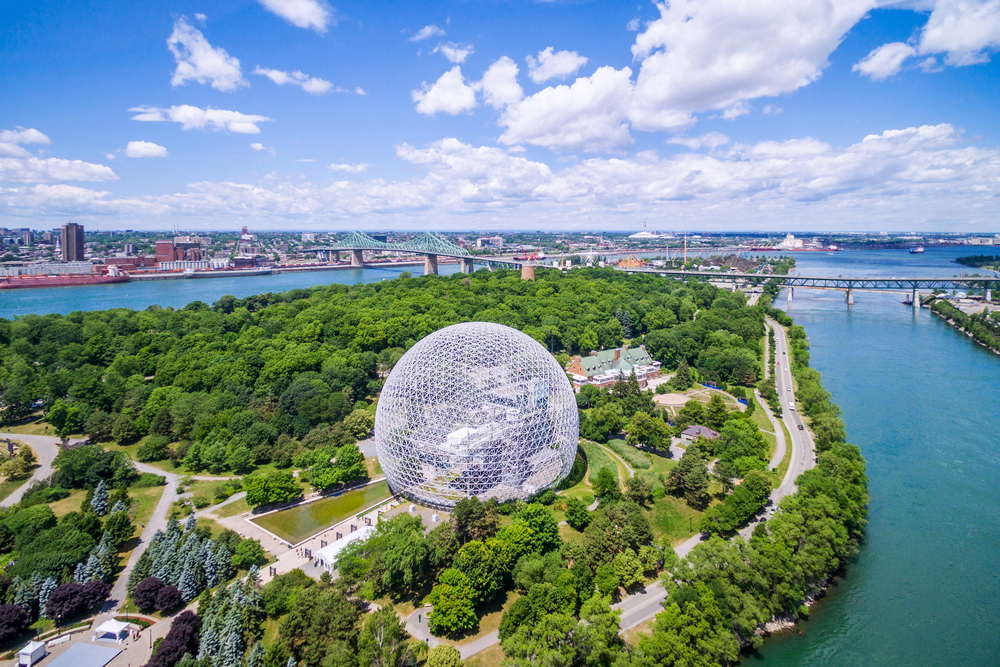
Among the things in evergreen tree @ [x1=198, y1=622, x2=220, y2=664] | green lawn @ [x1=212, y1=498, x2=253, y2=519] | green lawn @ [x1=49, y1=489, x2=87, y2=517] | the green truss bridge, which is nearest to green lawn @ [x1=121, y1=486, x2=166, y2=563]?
green lawn @ [x1=49, y1=489, x2=87, y2=517]

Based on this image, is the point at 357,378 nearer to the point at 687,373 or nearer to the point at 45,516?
the point at 45,516

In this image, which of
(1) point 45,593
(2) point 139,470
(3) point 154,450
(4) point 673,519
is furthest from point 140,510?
(4) point 673,519

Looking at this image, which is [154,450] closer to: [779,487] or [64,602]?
[64,602]

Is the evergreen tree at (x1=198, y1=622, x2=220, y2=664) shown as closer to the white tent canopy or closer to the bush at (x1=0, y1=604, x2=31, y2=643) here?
the white tent canopy

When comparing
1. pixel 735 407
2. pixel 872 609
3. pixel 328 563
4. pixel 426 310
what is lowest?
pixel 872 609

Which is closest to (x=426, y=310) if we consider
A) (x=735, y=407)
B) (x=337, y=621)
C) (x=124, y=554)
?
(x=735, y=407)
